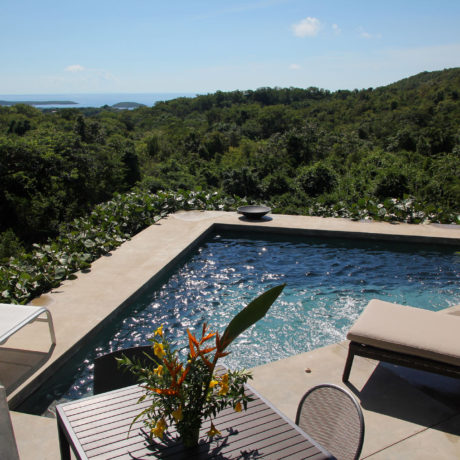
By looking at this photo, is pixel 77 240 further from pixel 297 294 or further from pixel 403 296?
pixel 403 296

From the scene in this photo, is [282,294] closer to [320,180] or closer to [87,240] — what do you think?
[87,240]

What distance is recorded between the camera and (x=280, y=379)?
3.42 m

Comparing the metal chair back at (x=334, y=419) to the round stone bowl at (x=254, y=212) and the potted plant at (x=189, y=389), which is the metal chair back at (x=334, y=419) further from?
the round stone bowl at (x=254, y=212)

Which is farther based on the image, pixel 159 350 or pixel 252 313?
pixel 159 350

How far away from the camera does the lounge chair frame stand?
2.92 metres

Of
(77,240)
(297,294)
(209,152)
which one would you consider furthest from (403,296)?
(209,152)

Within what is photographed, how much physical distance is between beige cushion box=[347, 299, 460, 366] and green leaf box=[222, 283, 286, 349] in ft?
6.40

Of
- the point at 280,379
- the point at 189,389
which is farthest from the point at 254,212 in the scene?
the point at 189,389

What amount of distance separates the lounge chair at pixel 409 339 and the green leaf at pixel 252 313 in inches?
76.8

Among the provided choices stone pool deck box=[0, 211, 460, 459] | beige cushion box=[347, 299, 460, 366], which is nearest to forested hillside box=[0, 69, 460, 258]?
stone pool deck box=[0, 211, 460, 459]

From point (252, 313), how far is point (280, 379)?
217 centimetres

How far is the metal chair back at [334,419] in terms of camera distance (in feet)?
6.39

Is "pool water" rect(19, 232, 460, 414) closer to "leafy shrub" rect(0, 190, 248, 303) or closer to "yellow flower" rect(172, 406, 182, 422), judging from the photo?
"leafy shrub" rect(0, 190, 248, 303)

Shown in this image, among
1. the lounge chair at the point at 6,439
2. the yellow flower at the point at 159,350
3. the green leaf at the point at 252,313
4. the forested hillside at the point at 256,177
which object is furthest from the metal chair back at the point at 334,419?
the forested hillside at the point at 256,177
